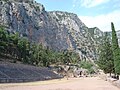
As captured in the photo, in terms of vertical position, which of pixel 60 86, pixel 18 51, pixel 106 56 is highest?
pixel 18 51

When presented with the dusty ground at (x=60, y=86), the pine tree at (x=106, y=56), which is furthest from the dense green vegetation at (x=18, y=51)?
the dusty ground at (x=60, y=86)

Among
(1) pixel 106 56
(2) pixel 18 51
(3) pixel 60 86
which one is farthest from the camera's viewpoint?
(2) pixel 18 51

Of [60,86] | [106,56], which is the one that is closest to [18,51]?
[106,56]

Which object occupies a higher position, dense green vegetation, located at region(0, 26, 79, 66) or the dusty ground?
dense green vegetation, located at region(0, 26, 79, 66)

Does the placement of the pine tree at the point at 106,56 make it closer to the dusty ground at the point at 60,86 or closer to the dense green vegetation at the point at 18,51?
the dusty ground at the point at 60,86

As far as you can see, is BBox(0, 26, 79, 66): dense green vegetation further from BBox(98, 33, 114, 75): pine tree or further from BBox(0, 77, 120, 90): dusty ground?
BBox(0, 77, 120, 90): dusty ground

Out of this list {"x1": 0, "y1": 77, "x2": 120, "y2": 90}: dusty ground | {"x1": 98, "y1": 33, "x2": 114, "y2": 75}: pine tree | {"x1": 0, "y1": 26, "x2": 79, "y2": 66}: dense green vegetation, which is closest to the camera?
{"x1": 0, "y1": 77, "x2": 120, "y2": 90}: dusty ground

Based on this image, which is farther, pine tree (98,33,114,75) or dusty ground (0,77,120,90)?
pine tree (98,33,114,75)

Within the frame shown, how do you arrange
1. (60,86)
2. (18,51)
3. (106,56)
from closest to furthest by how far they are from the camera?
(60,86) → (106,56) → (18,51)

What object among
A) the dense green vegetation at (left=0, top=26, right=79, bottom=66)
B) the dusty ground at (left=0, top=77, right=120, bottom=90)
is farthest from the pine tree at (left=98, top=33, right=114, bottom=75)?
the dense green vegetation at (left=0, top=26, right=79, bottom=66)

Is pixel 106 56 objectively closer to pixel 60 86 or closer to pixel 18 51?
pixel 60 86

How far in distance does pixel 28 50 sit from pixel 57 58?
43095 millimetres

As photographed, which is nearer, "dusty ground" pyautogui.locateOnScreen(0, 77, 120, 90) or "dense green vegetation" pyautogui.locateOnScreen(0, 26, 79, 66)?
"dusty ground" pyautogui.locateOnScreen(0, 77, 120, 90)

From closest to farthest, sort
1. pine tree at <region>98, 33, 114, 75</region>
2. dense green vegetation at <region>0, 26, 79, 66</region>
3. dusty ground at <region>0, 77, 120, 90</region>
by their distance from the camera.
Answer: dusty ground at <region>0, 77, 120, 90</region>, pine tree at <region>98, 33, 114, 75</region>, dense green vegetation at <region>0, 26, 79, 66</region>
